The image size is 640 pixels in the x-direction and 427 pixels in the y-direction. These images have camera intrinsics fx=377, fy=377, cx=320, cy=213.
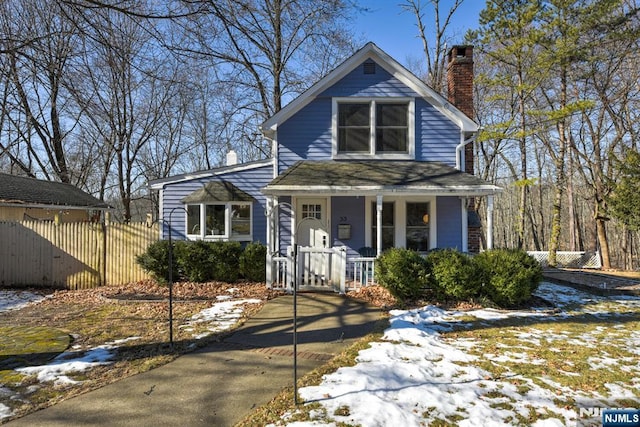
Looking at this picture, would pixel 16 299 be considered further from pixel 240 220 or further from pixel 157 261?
pixel 240 220

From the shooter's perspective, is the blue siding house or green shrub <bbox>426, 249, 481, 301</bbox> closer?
green shrub <bbox>426, 249, 481, 301</bbox>

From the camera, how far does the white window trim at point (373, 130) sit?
1186cm

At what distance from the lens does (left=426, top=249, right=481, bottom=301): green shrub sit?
834 centimetres

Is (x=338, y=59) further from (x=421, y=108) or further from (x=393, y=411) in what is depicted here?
(x=393, y=411)

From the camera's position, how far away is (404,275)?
8.41 metres

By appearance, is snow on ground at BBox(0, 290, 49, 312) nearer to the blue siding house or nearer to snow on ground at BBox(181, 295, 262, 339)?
the blue siding house

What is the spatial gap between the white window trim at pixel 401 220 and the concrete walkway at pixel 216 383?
190 inches

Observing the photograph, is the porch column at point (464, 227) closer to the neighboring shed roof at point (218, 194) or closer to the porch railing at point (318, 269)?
the porch railing at point (318, 269)

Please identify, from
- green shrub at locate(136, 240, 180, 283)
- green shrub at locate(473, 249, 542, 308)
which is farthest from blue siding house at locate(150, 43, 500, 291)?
green shrub at locate(473, 249, 542, 308)

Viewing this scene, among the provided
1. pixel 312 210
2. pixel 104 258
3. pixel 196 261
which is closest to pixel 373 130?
pixel 312 210

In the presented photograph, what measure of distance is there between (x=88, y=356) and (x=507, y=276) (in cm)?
796

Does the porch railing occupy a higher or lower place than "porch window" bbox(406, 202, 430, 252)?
lower

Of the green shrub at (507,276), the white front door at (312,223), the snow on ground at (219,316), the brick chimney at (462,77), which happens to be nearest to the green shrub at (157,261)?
the snow on ground at (219,316)

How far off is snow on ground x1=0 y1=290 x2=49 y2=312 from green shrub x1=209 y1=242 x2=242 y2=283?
444cm
